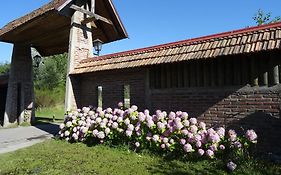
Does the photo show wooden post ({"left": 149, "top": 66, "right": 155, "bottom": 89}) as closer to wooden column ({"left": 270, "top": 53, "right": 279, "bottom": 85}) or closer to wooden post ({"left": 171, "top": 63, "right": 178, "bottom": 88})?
wooden post ({"left": 171, "top": 63, "right": 178, "bottom": 88})

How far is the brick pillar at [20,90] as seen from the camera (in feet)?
51.9

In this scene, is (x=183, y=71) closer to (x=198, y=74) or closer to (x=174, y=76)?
(x=174, y=76)

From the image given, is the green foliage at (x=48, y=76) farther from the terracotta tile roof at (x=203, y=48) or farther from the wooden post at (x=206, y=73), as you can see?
the wooden post at (x=206, y=73)

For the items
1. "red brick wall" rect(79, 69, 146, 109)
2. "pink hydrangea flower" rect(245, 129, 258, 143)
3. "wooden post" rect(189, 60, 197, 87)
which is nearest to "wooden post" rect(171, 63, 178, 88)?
"wooden post" rect(189, 60, 197, 87)

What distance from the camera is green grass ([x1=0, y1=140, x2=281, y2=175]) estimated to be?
570 cm

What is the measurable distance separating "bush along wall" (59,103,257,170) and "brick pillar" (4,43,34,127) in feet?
26.2

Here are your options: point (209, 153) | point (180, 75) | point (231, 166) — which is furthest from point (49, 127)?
point (231, 166)

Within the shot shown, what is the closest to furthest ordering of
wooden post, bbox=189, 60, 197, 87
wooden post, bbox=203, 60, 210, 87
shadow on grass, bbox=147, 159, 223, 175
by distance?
shadow on grass, bbox=147, 159, 223, 175
wooden post, bbox=203, 60, 210, 87
wooden post, bbox=189, 60, 197, 87

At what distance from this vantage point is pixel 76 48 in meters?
11.5

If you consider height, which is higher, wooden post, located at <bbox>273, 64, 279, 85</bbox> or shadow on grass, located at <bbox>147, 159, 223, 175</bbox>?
wooden post, located at <bbox>273, 64, 279, 85</bbox>

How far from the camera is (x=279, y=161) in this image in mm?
5887

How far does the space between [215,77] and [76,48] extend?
21.8 feet

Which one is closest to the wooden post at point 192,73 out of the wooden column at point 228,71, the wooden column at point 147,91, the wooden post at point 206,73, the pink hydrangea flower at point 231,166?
the wooden post at point 206,73

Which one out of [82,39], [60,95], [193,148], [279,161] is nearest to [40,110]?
[60,95]
